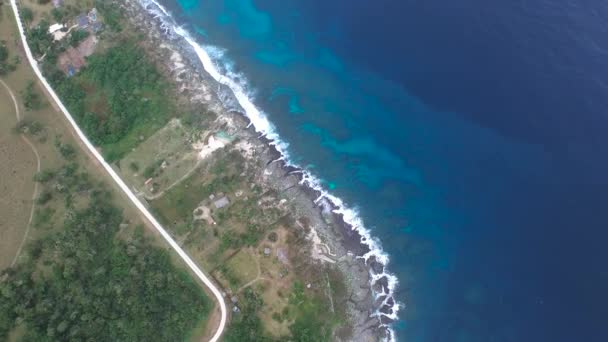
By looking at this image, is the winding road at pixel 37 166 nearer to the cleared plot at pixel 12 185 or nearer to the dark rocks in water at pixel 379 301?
the cleared plot at pixel 12 185

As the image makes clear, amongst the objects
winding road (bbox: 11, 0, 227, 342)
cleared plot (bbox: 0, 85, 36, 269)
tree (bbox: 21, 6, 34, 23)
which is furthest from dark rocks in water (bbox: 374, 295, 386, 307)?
tree (bbox: 21, 6, 34, 23)

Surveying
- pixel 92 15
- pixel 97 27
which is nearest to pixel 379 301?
pixel 97 27

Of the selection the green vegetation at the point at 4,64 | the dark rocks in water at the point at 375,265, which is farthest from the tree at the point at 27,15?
the dark rocks in water at the point at 375,265

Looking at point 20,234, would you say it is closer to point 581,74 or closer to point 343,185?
point 343,185

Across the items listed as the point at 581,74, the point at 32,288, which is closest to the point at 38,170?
the point at 32,288

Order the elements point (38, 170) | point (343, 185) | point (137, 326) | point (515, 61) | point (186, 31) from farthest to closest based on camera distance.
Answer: point (186, 31), point (515, 61), point (343, 185), point (38, 170), point (137, 326)

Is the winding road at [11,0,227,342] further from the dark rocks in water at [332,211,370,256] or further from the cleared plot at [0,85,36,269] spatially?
the dark rocks in water at [332,211,370,256]

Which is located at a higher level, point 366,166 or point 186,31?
point 186,31
